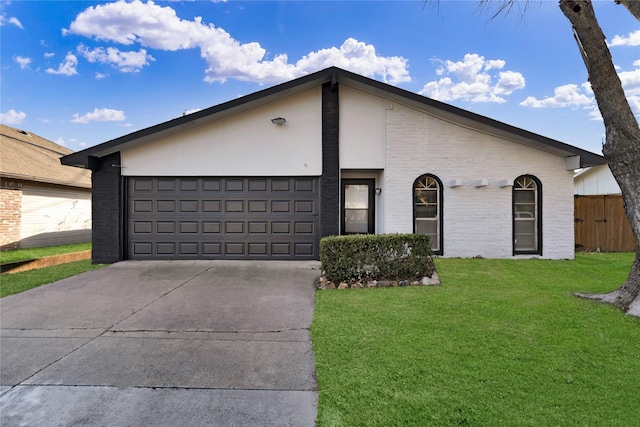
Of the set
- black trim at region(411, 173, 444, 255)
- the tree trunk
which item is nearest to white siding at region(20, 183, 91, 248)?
black trim at region(411, 173, 444, 255)

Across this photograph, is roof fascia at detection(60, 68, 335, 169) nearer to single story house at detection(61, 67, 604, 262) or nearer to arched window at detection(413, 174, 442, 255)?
single story house at detection(61, 67, 604, 262)

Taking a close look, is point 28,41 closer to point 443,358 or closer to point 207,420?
point 207,420

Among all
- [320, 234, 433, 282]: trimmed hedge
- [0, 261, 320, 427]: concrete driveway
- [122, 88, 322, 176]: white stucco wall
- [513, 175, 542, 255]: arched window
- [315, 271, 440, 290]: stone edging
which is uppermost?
[122, 88, 322, 176]: white stucco wall

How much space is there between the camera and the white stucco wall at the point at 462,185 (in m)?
8.40

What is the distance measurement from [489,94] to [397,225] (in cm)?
776

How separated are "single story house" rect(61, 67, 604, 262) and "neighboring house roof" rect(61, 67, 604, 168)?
13cm

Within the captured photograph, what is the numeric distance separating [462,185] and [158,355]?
25.7ft

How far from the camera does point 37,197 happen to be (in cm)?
1121

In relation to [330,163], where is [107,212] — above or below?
below

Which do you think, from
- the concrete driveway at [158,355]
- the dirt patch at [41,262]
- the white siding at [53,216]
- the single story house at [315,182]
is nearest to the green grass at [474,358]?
the concrete driveway at [158,355]

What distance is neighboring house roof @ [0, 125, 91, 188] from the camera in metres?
10.4

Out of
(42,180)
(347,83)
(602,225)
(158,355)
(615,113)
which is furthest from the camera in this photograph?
(42,180)

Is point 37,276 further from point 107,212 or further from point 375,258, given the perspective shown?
point 375,258

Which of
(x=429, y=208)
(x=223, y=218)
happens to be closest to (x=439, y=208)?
(x=429, y=208)
